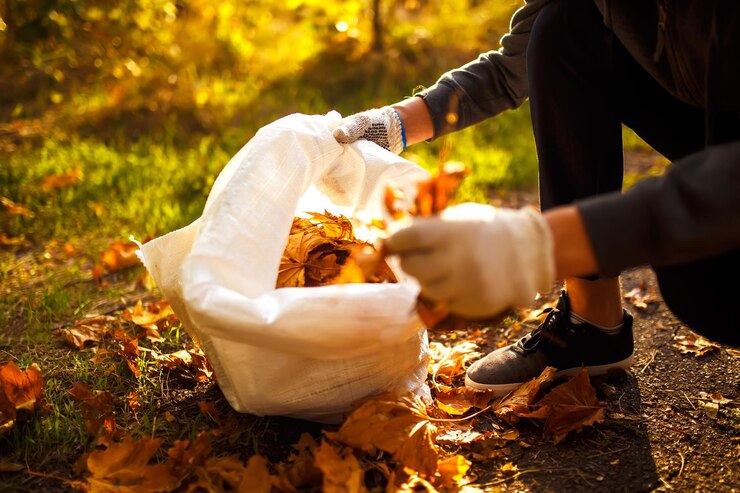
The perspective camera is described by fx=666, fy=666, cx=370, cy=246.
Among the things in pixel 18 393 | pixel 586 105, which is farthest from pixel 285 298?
pixel 586 105

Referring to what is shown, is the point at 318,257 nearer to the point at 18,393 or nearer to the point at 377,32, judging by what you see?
the point at 18,393

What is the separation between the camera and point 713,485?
4.22 feet

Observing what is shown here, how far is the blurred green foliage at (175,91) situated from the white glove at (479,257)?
176 centimetres

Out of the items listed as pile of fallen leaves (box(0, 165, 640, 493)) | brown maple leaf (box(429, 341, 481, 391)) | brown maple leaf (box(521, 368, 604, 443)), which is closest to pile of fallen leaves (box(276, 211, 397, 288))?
pile of fallen leaves (box(0, 165, 640, 493))

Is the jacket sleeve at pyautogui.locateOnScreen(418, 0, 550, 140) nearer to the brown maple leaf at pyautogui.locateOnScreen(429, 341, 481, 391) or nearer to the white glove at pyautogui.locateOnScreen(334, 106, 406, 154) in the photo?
the white glove at pyautogui.locateOnScreen(334, 106, 406, 154)

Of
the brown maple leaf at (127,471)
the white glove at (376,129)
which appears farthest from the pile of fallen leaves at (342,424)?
the white glove at (376,129)

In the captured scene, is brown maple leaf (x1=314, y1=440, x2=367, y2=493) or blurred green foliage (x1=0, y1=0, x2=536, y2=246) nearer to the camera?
brown maple leaf (x1=314, y1=440, x2=367, y2=493)

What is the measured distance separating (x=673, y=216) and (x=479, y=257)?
279mm

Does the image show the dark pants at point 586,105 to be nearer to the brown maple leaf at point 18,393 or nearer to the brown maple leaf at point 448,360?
the brown maple leaf at point 448,360

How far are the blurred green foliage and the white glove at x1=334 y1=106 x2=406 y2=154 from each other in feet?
3.88

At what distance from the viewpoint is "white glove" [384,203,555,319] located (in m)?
0.91

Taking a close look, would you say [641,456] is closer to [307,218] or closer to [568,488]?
[568,488]

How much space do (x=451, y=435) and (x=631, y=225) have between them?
673 mm

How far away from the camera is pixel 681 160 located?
3.23ft
